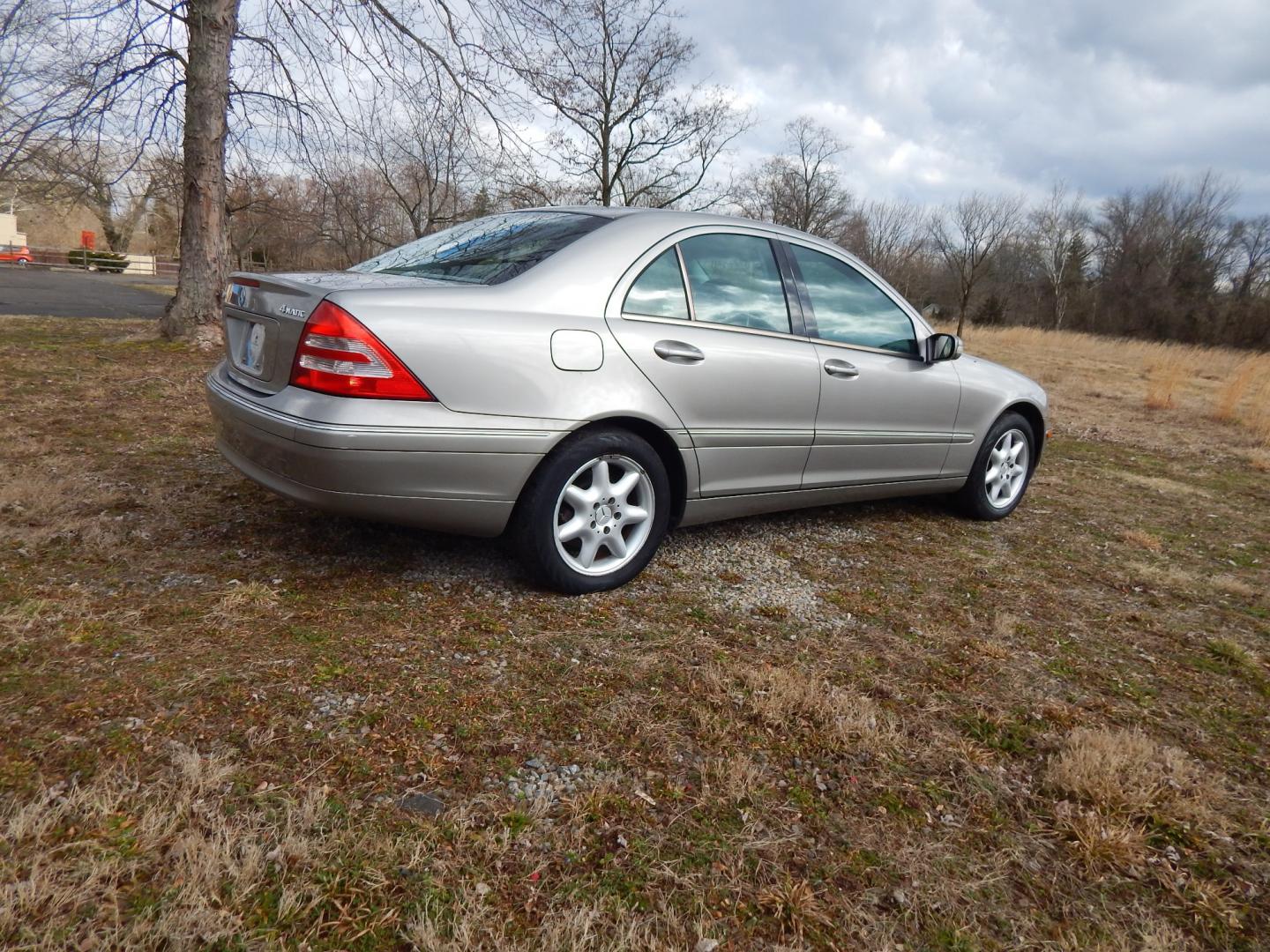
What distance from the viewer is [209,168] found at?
27.2 feet

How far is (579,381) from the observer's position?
2.82m

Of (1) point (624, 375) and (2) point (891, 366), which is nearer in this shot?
(1) point (624, 375)

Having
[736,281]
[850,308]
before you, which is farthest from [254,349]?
[850,308]

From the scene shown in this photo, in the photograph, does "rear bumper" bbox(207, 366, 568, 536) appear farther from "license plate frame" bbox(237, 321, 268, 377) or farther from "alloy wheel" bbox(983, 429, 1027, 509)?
"alloy wheel" bbox(983, 429, 1027, 509)

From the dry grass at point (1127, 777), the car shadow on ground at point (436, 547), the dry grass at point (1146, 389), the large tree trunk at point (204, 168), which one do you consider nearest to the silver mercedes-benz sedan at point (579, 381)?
the car shadow on ground at point (436, 547)

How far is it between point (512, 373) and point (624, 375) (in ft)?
1.54

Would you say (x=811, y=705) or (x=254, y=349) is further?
(x=254, y=349)

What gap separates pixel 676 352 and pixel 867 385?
4.24ft

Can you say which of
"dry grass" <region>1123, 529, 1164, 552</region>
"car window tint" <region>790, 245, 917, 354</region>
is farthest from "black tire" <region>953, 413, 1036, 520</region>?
"car window tint" <region>790, 245, 917, 354</region>

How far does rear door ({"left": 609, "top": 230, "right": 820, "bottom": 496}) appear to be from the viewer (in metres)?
3.09

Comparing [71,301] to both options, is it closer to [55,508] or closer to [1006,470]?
[55,508]

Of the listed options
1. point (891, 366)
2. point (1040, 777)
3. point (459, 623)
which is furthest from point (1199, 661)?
point (459, 623)

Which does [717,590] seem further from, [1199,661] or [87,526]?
[87,526]

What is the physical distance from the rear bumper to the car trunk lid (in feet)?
0.39
